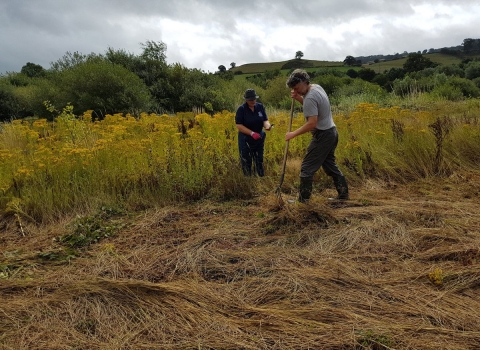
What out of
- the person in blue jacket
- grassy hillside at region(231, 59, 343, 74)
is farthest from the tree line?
grassy hillside at region(231, 59, 343, 74)

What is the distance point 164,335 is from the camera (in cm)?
225

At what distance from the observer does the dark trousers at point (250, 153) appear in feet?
18.8

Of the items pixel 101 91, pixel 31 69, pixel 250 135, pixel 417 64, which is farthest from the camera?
pixel 417 64

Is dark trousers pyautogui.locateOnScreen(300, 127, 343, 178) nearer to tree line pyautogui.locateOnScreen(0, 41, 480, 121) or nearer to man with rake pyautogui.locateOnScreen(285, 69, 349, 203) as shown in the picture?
man with rake pyautogui.locateOnScreen(285, 69, 349, 203)

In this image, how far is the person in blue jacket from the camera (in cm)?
567

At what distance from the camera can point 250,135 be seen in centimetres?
562

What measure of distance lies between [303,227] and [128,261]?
1.83 metres

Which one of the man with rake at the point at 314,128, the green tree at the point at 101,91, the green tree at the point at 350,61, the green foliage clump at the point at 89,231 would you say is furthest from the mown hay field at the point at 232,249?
the green tree at the point at 350,61

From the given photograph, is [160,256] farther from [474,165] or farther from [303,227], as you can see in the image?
[474,165]

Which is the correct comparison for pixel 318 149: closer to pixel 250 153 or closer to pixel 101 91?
pixel 250 153

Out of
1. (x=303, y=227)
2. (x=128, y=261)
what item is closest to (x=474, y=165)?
(x=303, y=227)

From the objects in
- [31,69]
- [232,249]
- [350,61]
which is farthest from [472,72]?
[31,69]

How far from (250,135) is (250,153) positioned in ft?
1.10

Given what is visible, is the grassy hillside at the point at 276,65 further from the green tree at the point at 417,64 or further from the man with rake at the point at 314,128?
the man with rake at the point at 314,128
